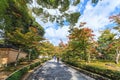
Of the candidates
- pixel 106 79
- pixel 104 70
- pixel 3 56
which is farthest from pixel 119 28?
pixel 3 56

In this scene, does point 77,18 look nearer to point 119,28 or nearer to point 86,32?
point 119,28

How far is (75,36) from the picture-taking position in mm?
22531

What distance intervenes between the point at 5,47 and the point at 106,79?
15.0 m

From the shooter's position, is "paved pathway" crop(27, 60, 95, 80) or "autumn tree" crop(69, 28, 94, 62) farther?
"autumn tree" crop(69, 28, 94, 62)

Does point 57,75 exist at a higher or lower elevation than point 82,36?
lower

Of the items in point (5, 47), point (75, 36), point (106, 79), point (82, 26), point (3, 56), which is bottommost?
point (106, 79)

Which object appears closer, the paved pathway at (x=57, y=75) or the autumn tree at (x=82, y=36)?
the paved pathway at (x=57, y=75)

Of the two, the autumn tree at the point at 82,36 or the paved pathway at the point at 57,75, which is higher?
the autumn tree at the point at 82,36

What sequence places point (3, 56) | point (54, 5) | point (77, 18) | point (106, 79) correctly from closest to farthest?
1. point (54, 5)
2. point (77, 18)
3. point (106, 79)
4. point (3, 56)

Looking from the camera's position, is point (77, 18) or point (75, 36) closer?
point (77, 18)

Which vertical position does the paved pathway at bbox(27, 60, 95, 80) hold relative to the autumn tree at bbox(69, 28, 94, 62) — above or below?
below

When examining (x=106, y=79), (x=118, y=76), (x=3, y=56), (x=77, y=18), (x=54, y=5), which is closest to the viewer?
(x=54, y=5)

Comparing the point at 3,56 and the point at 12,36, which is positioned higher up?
the point at 12,36

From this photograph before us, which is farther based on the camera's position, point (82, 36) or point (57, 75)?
point (82, 36)
